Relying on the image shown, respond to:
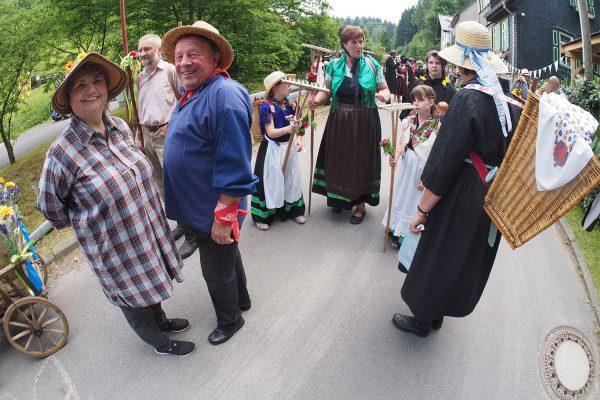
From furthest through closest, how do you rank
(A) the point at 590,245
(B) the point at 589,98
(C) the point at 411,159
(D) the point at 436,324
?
(B) the point at 589,98
(A) the point at 590,245
(C) the point at 411,159
(D) the point at 436,324

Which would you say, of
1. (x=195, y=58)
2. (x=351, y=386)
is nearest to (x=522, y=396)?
(x=351, y=386)

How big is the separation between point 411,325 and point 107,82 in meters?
2.61

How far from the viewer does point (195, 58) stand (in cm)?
213

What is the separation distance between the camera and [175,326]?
2891 mm

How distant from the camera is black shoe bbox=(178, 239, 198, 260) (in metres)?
3.85

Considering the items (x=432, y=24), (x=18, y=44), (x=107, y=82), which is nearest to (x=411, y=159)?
(x=107, y=82)

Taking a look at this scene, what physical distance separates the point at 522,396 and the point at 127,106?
153 inches

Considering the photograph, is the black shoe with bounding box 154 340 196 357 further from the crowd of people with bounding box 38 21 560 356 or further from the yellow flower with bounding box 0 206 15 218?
the yellow flower with bounding box 0 206 15 218

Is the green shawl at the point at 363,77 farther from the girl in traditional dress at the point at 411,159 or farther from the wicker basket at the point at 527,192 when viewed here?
the wicker basket at the point at 527,192

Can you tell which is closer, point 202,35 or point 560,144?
point 560,144

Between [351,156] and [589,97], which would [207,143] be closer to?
[351,156]

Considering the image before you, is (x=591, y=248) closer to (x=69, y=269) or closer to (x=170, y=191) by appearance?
(x=170, y=191)

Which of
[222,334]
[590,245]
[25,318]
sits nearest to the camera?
[25,318]

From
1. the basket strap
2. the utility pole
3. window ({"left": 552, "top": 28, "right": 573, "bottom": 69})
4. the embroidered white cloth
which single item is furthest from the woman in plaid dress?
window ({"left": 552, "top": 28, "right": 573, "bottom": 69})
